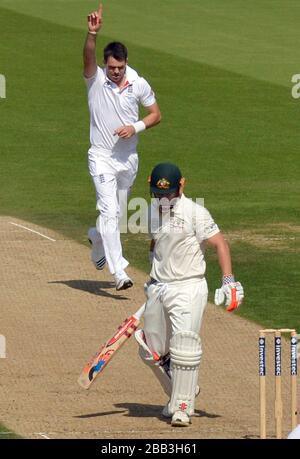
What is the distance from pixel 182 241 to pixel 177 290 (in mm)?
400

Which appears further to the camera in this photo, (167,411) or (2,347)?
(2,347)

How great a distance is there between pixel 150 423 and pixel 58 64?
19.9 meters

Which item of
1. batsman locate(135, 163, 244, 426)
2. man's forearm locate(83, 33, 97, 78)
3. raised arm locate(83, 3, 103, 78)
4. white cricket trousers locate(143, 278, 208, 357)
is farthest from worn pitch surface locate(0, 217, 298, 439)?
raised arm locate(83, 3, 103, 78)

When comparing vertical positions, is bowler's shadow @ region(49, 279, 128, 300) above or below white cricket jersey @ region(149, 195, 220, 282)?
above

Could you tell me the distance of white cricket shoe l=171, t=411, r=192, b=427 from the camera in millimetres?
11844

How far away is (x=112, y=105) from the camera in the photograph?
16250 mm

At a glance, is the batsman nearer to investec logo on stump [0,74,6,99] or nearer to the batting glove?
the batting glove

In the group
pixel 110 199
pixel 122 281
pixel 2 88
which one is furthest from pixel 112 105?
pixel 2 88

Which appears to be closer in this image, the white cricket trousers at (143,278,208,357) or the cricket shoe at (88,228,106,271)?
the white cricket trousers at (143,278,208,357)

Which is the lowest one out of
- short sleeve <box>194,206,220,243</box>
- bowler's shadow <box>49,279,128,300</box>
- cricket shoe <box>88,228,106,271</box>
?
short sleeve <box>194,206,220,243</box>

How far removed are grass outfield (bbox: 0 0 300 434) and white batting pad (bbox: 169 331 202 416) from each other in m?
3.12

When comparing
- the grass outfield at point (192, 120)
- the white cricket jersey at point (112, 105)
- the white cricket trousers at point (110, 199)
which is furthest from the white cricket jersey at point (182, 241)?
the white cricket jersey at point (112, 105)

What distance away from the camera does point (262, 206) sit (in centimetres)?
2072

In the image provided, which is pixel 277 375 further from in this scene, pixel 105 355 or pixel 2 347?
pixel 2 347
